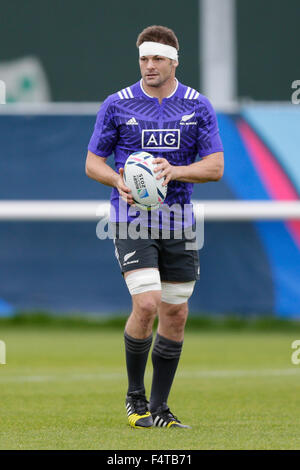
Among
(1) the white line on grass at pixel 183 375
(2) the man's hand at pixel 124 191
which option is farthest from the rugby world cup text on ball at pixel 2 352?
Result: (2) the man's hand at pixel 124 191

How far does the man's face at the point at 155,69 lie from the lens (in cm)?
703

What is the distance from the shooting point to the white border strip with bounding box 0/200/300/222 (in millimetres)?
13453

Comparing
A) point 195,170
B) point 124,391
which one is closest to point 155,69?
point 195,170

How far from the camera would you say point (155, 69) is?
23.1ft

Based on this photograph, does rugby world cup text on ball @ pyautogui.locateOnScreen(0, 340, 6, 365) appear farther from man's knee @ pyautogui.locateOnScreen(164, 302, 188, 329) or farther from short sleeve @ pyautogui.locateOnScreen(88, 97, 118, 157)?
short sleeve @ pyautogui.locateOnScreen(88, 97, 118, 157)

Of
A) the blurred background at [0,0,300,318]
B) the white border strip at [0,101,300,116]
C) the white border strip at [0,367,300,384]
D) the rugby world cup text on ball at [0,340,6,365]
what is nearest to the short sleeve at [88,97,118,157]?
the white border strip at [0,367,300,384]

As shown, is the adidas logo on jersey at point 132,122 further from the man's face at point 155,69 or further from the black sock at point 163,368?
the black sock at point 163,368

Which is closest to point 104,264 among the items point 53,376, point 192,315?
point 192,315

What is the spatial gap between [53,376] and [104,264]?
13.2ft

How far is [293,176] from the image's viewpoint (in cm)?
1366

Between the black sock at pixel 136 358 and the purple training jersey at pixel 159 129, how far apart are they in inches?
33.3

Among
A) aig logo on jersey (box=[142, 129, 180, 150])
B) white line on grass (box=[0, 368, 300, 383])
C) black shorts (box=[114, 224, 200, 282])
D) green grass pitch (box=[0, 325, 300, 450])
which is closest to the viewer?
green grass pitch (box=[0, 325, 300, 450])

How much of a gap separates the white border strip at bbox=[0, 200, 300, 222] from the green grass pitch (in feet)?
4.50

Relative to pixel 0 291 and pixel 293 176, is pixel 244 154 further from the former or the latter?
pixel 0 291
